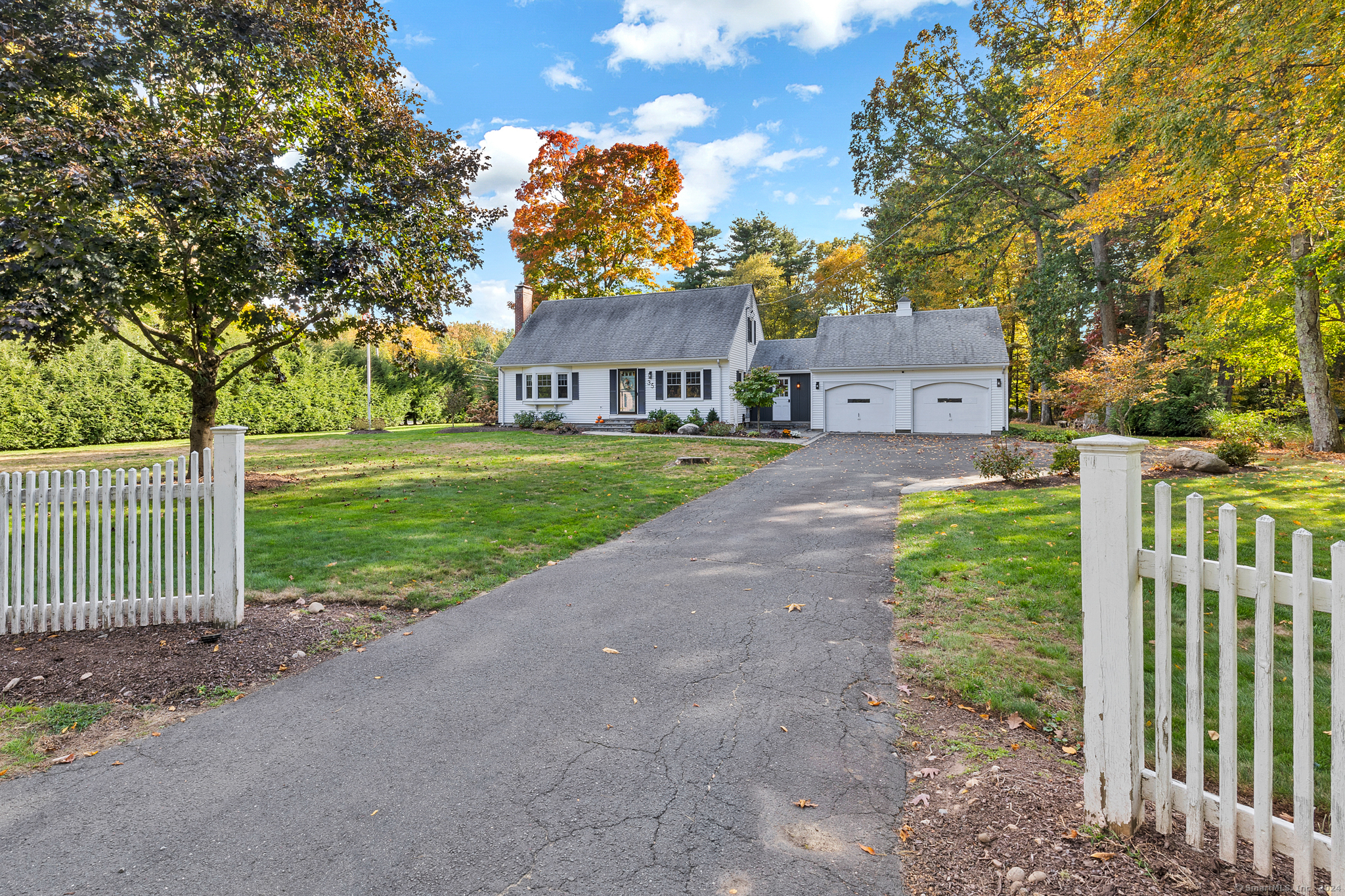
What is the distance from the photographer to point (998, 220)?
24922mm

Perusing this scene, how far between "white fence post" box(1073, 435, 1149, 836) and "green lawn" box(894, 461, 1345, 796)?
78cm

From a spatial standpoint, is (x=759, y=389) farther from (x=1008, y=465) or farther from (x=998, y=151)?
(x=1008, y=465)

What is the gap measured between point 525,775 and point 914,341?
24.8 meters

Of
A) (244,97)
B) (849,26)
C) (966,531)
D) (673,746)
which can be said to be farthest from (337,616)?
(849,26)

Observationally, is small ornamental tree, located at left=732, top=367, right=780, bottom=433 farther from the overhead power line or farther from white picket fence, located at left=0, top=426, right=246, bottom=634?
white picket fence, located at left=0, top=426, right=246, bottom=634

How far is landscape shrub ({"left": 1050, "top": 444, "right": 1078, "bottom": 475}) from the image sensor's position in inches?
421

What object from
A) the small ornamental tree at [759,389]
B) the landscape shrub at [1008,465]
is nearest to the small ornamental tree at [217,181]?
the landscape shrub at [1008,465]

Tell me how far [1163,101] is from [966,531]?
5247mm

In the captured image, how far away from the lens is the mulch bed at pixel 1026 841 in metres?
2.11

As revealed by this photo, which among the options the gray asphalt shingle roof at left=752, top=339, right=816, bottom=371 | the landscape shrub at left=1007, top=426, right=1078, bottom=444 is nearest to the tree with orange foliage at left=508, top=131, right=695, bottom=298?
the gray asphalt shingle roof at left=752, top=339, right=816, bottom=371

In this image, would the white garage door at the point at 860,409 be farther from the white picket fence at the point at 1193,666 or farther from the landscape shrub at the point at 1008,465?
the white picket fence at the point at 1193,666

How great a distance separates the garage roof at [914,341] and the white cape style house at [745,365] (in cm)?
5

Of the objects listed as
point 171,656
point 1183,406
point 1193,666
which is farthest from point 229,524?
point 1183,406

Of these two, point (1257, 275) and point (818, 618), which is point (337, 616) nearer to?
point (818, 618)
